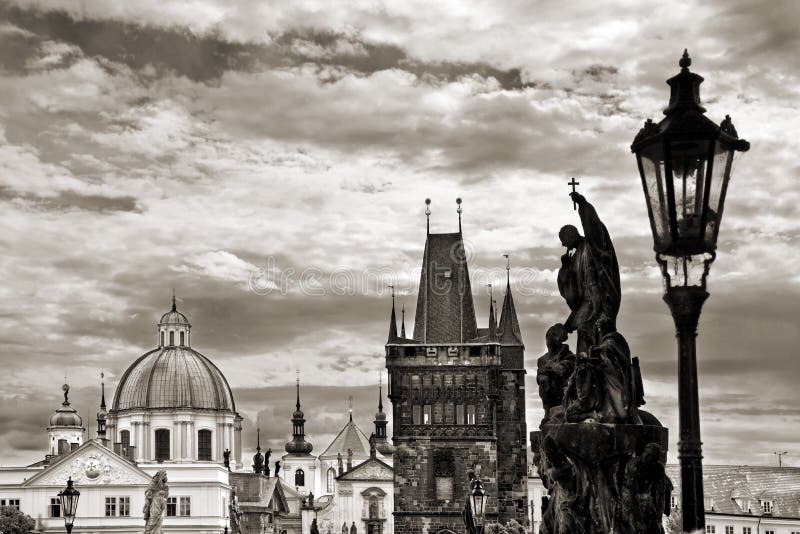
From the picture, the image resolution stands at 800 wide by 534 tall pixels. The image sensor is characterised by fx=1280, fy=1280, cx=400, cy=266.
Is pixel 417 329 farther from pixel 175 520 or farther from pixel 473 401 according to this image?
pixel 175 520

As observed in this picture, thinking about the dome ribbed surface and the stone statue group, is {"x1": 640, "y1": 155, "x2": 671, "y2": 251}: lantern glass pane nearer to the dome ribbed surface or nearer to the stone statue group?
the stone statue group

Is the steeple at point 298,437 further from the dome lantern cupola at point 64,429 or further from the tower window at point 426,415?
the tower window at point 426,415

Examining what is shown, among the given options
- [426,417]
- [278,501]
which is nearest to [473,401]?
[426,417]

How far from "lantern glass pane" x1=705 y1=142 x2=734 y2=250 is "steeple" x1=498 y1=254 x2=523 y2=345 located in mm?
75894

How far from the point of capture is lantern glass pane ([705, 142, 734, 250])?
296 inches

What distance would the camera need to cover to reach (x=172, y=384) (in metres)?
99.6

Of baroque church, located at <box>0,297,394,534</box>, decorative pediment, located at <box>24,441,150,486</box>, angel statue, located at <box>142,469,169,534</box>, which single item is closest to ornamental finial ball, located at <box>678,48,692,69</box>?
angel statue, located at <box>142,469,169,534</box>

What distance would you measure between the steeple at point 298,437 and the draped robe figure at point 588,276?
141 m

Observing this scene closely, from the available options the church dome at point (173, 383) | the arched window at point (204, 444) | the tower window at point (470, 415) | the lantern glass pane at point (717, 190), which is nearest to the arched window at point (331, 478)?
the church dome at point (173, 383)

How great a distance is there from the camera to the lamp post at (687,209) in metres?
7.32

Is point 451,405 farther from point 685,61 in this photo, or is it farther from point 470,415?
point 685,61

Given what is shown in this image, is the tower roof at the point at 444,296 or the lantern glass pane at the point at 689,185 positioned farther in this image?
the tower roof at the point at 444,296

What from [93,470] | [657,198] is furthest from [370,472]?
[657,198]

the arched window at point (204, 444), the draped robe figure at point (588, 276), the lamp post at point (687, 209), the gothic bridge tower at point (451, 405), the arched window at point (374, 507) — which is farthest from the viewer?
the arched window at point (374, 507)
